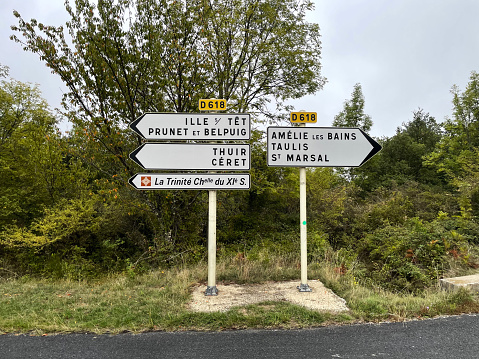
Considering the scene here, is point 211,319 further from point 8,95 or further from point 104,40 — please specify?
point 8,95

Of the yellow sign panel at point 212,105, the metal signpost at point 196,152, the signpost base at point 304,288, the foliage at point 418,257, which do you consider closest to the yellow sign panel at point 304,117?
the metal signpost at point 196,152

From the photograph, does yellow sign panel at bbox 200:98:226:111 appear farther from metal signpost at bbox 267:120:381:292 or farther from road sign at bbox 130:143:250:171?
metal signpost at bbox 267:120:381:292

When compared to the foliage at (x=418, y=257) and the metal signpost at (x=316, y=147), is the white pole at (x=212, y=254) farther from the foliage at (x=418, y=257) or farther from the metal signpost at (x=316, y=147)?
the foliage at (x=418, y=257)

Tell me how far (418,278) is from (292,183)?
9.09 meters

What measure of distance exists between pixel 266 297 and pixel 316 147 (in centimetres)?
251

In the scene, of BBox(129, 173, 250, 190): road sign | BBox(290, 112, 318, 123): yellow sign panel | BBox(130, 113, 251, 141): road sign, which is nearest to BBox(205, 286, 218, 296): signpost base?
BBox(129, 173, 250, 190): road sign

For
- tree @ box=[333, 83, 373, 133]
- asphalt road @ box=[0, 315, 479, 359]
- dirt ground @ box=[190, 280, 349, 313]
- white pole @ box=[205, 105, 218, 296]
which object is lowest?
asphalt road @ box=[0, 315, 479, 359]

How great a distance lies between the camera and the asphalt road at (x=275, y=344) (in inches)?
107

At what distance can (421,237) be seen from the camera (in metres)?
7.87

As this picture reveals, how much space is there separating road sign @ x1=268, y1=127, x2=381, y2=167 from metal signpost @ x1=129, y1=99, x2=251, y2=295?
52 centimetres

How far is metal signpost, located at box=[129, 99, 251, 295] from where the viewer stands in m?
4.82

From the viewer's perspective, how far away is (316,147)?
486cm

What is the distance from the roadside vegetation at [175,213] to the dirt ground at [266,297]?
0.77 feet

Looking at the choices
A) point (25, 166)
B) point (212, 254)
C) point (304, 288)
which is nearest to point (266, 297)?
point (304, 288)
